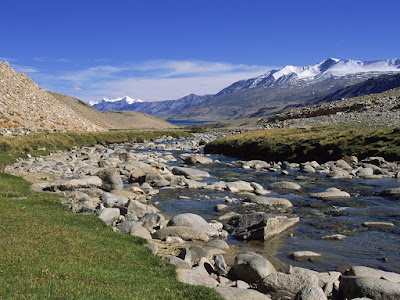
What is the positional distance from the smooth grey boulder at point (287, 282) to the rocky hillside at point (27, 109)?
1975 inches

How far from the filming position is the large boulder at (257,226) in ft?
52.8

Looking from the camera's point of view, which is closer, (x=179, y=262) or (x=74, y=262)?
(x=74, y=262)

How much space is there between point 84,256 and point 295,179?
22.8 meters

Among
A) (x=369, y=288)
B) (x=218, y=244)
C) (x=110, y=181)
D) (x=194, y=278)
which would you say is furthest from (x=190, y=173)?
(x=369, y=288)

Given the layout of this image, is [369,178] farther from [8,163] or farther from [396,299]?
[8,163]

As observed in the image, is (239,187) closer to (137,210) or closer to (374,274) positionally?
(137,210)

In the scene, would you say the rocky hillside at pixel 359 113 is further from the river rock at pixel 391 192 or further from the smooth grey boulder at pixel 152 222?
the smooth grey boulder at pixel 152 222

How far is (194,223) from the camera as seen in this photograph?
1675cm

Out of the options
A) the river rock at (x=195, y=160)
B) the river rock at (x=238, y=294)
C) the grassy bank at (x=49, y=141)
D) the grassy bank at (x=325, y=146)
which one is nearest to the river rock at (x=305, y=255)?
the river rock at (x=238, y=294)

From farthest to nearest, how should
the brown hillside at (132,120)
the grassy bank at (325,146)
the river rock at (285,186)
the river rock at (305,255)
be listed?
the brown hillside at (132,120), the grassy bank at (325,146), the river rock at (285,186), the river rock at (305,255)

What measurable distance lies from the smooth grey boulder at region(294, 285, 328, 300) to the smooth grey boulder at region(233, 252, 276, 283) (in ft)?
5.89

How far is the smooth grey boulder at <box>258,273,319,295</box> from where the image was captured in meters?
10.2

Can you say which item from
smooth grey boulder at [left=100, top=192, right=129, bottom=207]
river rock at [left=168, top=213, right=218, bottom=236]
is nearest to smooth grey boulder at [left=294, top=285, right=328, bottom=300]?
river rock at [left=168, top=213, right=218, bottom=236]

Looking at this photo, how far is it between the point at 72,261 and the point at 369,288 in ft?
27.3
